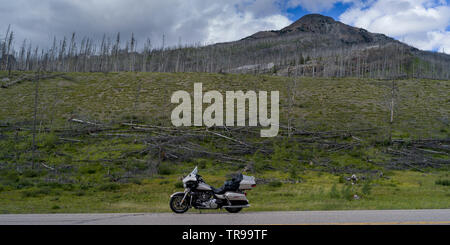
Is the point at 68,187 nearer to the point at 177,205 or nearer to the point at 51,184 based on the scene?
the point at 51,184

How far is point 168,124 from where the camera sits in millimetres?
38531

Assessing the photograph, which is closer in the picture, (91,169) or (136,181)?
(136,181)

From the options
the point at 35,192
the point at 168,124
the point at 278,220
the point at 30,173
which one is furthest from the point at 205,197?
the point at 168,124

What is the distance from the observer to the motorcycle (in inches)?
393

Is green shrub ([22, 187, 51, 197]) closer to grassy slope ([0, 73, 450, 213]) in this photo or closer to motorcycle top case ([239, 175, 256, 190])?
grassy slope ([0, 73, 450, 213])

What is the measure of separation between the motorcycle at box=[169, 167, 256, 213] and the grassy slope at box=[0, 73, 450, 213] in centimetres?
156

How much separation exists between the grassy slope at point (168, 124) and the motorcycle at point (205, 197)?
1.56 m

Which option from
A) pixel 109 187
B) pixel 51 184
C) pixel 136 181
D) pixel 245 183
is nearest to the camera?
pixel 245 183

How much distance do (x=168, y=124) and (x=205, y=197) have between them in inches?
1147

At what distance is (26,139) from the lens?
1265 inches

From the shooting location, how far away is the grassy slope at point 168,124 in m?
15.3

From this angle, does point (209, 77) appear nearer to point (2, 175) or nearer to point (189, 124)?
point (189, 124)

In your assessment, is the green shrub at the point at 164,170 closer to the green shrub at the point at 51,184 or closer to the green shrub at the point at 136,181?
the green shrub at the point at 136,181

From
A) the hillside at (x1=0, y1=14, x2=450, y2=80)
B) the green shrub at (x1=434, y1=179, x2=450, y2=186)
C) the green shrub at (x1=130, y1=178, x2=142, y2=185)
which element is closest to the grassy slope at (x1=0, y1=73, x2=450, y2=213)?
the green shrub at (x1=130, y1=178, x2=142, y2=185)
